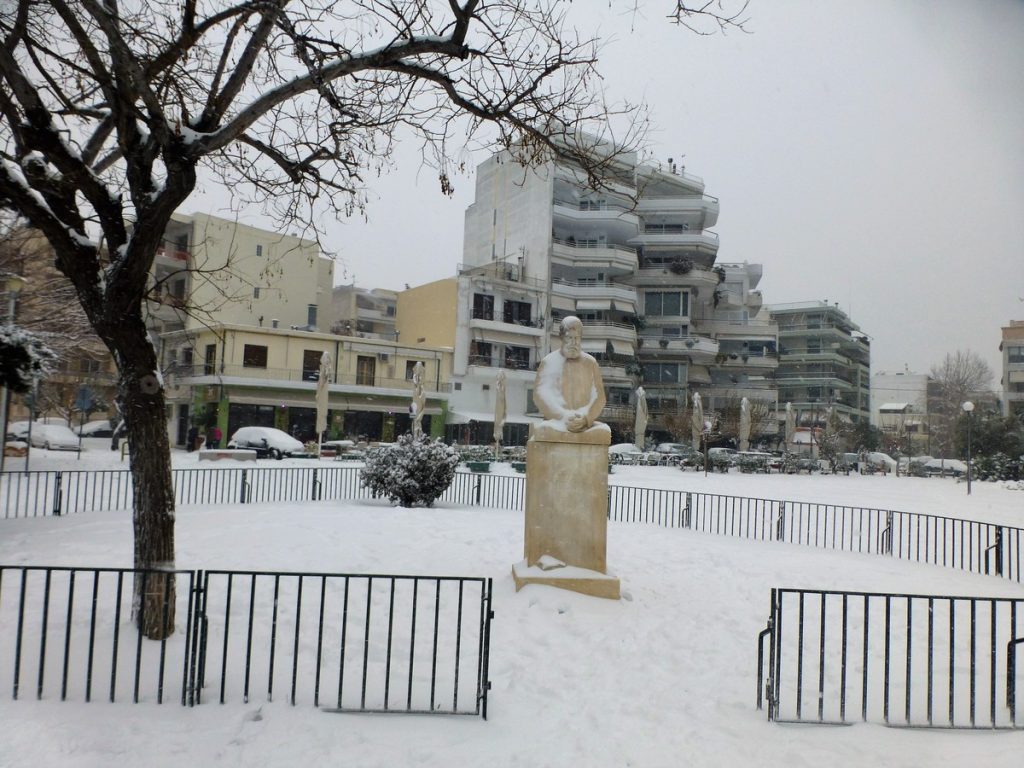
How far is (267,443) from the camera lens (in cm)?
2922

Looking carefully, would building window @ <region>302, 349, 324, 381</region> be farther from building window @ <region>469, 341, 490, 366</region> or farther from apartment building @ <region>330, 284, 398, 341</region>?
apartment building @ <region>330, 284, 398, 341</region>

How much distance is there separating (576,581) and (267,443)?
24620 mm

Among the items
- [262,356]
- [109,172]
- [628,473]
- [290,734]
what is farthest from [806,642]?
[262,356]

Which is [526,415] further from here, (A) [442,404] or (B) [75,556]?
(B) [75,556]

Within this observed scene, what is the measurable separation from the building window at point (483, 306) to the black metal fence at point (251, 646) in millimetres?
40380

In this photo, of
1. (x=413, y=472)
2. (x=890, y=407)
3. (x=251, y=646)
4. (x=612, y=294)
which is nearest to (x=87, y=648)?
(x=251, y=646)

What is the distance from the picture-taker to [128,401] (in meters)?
5.62

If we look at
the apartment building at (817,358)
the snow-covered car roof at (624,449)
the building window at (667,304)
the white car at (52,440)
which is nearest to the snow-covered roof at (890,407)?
the apartment building at (817,358)

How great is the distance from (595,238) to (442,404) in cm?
1926

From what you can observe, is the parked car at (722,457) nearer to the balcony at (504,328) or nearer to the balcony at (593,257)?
the balcony at (504,328)

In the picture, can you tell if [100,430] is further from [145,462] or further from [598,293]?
[145,462]

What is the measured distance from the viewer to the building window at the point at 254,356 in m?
38.2

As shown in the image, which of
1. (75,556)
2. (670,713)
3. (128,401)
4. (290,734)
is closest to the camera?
(290,734)

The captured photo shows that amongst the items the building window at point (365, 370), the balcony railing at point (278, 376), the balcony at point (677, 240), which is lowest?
the balcony railing at point (278, 376)
